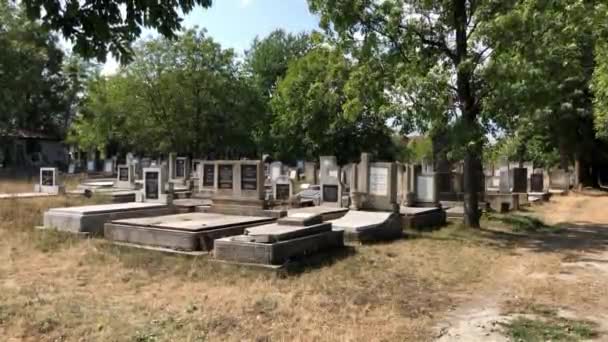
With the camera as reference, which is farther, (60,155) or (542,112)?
(60,155)

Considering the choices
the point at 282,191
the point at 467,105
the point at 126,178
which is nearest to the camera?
the point at 467,105

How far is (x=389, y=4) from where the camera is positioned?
1364cm

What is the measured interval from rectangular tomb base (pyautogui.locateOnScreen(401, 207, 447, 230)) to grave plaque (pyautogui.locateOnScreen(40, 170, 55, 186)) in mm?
15221

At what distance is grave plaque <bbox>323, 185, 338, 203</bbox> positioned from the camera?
1578 cm

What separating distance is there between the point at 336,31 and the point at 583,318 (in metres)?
9.84

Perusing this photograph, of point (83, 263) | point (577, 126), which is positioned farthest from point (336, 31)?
point (577, 126)

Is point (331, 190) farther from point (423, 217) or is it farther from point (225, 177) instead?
point (225, 177)

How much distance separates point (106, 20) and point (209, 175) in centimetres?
1222

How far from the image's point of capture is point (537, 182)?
29.1 meters

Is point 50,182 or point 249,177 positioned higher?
point 249,177

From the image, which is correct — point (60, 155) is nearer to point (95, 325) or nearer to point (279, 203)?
point (279, 203)

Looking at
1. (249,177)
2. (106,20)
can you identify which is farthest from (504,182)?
(106,20)

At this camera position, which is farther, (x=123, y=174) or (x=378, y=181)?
(x=123, y=174)

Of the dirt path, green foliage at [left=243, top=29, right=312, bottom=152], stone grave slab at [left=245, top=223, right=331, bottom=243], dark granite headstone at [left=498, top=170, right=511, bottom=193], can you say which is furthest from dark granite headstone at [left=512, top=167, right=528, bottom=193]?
green foliage at [left=243, top=29, right=312, bottom=152]
